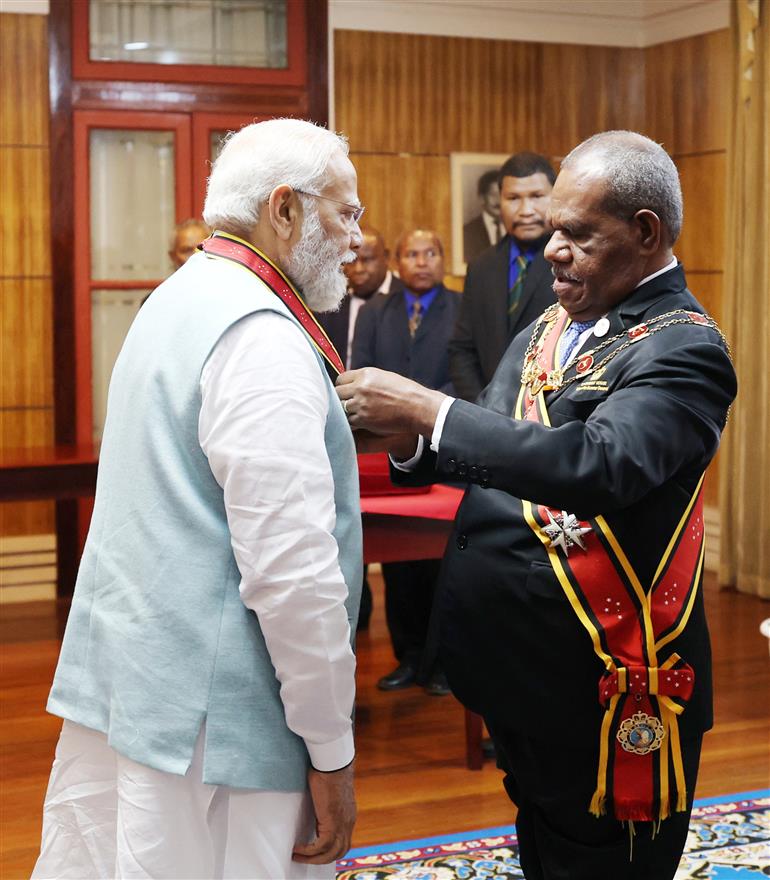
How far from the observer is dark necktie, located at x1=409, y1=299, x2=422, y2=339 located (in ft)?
18.2

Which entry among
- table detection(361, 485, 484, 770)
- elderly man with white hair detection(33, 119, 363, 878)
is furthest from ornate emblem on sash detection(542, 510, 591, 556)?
table detection(361, 485, 484, 770)

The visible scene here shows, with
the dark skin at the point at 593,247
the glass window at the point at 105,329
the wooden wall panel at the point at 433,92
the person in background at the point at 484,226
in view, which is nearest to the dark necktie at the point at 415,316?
the person in background at the point at 484,226

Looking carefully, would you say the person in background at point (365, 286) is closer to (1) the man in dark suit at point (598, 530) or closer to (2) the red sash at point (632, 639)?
(1) the man in dark suit at point (598, 530)

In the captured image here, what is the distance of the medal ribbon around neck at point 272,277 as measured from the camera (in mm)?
1818

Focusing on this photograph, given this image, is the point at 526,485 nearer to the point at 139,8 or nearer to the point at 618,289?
the point at 618,289

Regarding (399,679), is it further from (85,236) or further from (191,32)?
(191,32)

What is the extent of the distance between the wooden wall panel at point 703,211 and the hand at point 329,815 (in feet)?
18.0

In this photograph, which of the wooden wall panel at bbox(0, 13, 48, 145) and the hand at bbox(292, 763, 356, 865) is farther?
the wooden wall panel at bbox(0, 13, 48, 145)

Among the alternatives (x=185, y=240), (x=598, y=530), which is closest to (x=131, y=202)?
(x=185, y=240)

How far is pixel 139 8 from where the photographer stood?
251 inches

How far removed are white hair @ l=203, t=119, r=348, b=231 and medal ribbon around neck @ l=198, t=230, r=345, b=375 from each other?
0.04m

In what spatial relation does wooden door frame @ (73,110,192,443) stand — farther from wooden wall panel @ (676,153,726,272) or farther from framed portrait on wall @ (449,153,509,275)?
wooden wall panel @ (676,153,726,272)

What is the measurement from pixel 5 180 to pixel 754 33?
12.3ft

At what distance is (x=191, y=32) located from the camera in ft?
21.2
